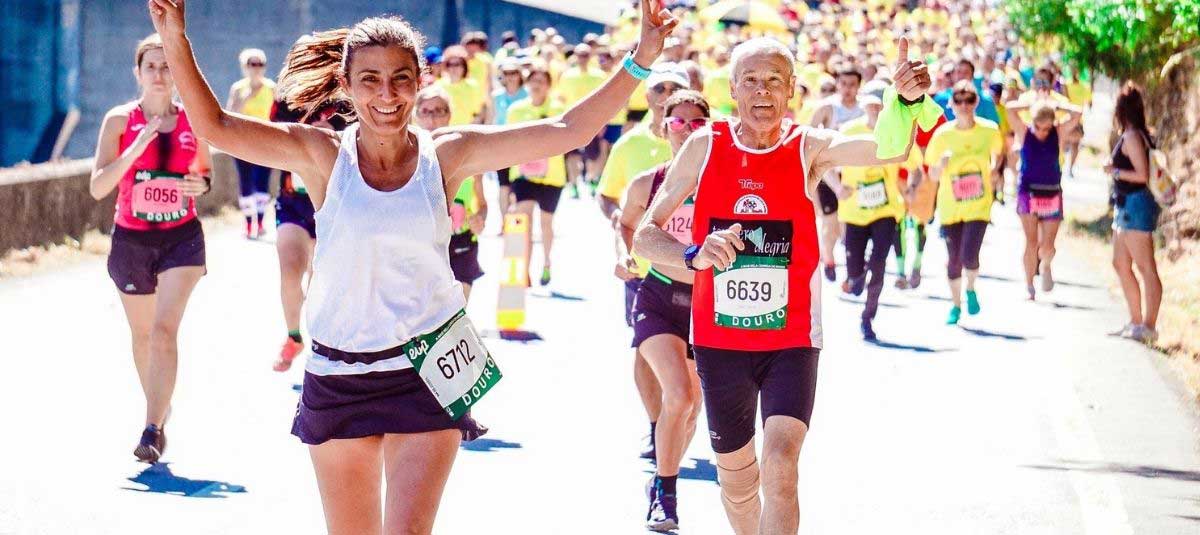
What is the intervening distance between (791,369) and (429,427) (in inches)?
60.1

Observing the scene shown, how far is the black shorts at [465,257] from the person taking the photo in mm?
10555

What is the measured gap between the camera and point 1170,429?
32.7 feet

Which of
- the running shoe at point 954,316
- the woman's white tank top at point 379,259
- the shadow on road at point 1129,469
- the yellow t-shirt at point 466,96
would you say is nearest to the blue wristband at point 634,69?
the woman's white tank top at point 379,259

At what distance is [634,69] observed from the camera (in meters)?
5.01

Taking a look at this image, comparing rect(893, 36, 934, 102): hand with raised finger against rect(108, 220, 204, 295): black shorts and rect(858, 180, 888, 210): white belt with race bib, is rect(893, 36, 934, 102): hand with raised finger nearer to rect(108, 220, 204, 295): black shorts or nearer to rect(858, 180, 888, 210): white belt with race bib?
rect(108, 220, 204, 295): black shorts

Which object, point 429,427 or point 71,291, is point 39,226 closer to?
point 71,291

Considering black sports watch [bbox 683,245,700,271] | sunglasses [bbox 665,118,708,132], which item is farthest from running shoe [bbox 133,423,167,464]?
black sports watch [bbox 683,245,700,271]

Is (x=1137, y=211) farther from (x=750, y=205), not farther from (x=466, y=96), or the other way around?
(x=466, y=96)

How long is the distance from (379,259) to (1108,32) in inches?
431

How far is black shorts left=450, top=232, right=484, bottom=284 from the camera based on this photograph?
1055 centimetres

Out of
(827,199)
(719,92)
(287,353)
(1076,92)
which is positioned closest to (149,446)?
(287,353)

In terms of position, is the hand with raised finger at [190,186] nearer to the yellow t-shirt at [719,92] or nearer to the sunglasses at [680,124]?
the sunglasses at [680,124]

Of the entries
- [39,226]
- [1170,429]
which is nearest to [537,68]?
[39,226]

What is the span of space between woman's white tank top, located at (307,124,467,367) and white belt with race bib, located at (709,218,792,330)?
4.72ft
